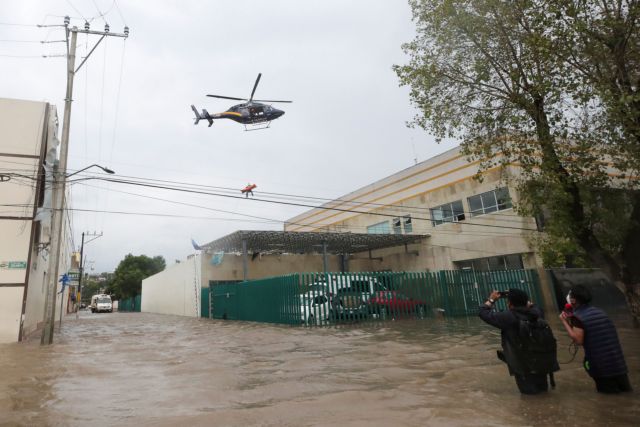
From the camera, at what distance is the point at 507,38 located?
8.82 metres

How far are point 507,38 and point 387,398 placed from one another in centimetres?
811

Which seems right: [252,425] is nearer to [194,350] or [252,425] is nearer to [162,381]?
[162,381]

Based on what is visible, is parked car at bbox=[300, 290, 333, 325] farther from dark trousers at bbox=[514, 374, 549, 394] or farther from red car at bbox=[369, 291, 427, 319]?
dark trousers at bbox=[514, 374, 549, 394]

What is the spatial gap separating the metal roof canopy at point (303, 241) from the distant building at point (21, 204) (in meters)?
9.37

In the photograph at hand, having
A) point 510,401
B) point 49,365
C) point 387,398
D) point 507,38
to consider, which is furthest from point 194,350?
point 507,38

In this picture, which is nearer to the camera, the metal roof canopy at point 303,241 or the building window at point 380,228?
the metal roof canopy at point 303,241

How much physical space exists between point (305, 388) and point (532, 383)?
267 cm

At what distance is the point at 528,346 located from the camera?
428 cm

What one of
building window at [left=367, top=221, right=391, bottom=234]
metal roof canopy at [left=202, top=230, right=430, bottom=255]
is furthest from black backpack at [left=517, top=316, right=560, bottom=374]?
building window at [left=367, top=221, right=391, bottom=234]

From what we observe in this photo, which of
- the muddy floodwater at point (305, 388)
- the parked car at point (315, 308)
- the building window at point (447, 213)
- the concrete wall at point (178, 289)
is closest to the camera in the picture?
Answer: the muddy floodwater at point (305, 388)

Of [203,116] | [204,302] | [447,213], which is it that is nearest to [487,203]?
[447,213]

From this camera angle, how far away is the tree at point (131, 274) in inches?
2400

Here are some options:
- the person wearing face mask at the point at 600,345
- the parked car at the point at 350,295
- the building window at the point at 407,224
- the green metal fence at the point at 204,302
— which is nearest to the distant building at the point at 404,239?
the building window at the point at 407,224

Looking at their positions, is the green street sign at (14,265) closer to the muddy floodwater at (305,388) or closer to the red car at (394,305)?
the muddy floodwater at (305,388)
